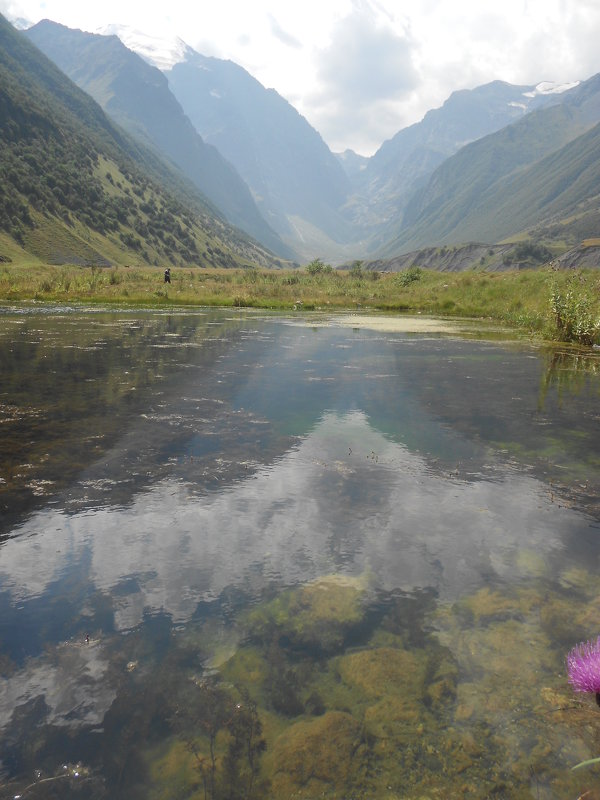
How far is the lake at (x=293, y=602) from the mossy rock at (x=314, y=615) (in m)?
0.02

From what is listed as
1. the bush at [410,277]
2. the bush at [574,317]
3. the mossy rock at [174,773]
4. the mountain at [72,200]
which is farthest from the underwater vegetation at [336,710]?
the mountain at [72,200]

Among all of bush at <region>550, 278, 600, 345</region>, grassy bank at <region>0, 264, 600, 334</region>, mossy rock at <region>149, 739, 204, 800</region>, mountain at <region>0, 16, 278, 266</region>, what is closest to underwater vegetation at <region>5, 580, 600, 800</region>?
mossy rock at <region>149, 739, 204, 800</region>

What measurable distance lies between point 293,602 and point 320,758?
168cm

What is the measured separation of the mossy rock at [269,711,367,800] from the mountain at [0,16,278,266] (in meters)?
106

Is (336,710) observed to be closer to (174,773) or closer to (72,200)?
(174,773)

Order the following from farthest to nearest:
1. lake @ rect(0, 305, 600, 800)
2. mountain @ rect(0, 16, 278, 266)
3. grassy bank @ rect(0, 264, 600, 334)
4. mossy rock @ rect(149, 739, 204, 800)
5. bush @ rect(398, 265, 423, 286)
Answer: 1. mountain @ rect(0, 16, 278, 266)
2. bush @ rect(398, 265, 423, 286)
3. grassy bank @ rect(0, 264, 600, 334)
4. lake @ rect(0, 305, 600, 800)
5. mossy rock @ rect(149, 739, 204, 800)

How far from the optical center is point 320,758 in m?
3.46

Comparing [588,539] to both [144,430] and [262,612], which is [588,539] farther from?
[144,430]

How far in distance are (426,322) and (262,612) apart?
34.6 meters

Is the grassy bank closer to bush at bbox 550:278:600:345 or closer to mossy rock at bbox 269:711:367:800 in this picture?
bush at bbox 550:278:600:345

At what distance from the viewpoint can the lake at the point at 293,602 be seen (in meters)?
3.44

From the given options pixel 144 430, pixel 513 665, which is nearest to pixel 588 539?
pixel 513 665

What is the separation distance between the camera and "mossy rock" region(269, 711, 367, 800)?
326cm

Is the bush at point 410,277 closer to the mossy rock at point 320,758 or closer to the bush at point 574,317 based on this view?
the bush at point 574,317
